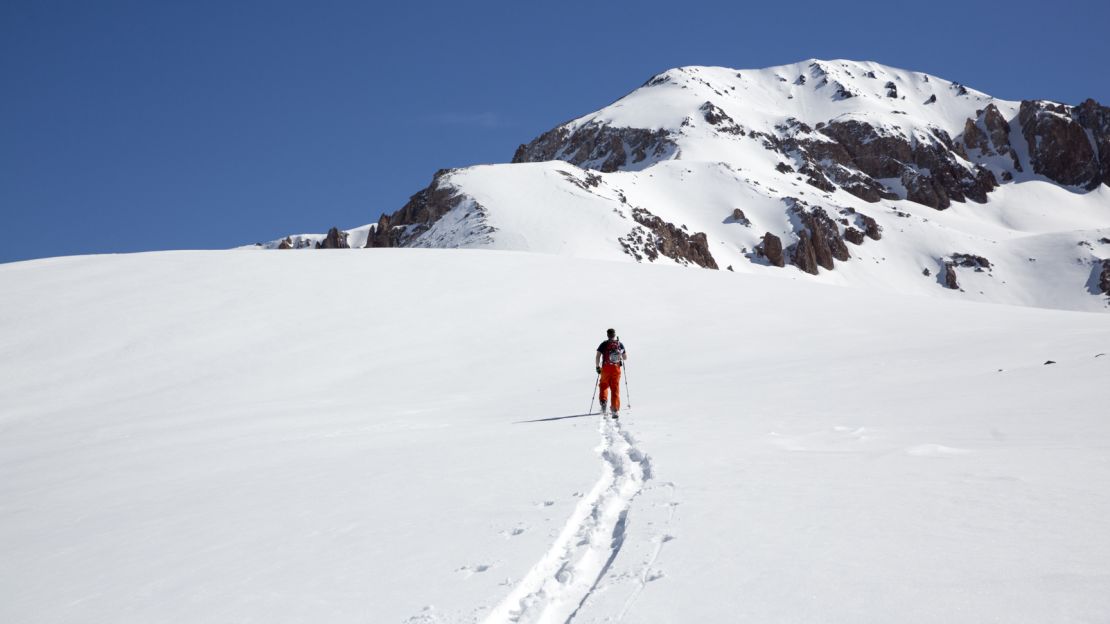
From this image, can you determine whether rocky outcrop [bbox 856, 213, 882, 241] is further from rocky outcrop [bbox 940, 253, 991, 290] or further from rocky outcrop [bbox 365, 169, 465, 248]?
rocky outcrop [bbox 365, 169, 465, 248]

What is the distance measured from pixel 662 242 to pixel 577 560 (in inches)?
4181

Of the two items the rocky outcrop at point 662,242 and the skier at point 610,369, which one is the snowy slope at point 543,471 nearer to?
the skier at point 610,369

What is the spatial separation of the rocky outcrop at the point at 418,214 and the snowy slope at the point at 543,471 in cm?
8822

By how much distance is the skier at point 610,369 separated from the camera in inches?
538

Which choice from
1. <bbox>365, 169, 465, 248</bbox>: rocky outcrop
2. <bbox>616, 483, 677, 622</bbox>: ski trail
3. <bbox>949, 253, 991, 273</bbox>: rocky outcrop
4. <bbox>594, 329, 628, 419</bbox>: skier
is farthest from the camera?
<bbox>949, 253, 991, 273</bbox>: rocky outcrop

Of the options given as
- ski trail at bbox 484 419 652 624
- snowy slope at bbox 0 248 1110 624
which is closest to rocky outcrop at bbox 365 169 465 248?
snowy slope at bbox 0 248 1110 624

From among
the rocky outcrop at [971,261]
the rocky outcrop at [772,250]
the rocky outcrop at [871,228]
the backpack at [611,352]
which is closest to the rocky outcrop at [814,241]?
the rocky outcrop at [772,250]

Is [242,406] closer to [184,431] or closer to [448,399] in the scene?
[184,431]

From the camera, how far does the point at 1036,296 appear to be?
134 meters

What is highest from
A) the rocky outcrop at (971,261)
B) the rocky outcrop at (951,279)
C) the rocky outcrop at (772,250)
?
the rocky outcrop at (772,250)

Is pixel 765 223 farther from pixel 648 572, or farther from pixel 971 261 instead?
pixel 648 572

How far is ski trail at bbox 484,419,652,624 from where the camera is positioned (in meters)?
4.21

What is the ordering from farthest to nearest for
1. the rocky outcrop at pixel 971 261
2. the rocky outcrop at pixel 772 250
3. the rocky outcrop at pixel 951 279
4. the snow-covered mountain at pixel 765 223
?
the rocky outcrop at pixel 971 261 < the rocky outcrop at pixel 951 279 < the rocky outcrop at pixel 772 250 < the snow-covered mountain at pixel 765 223

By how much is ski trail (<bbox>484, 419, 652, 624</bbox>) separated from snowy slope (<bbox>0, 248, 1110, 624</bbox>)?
27 millimetres
